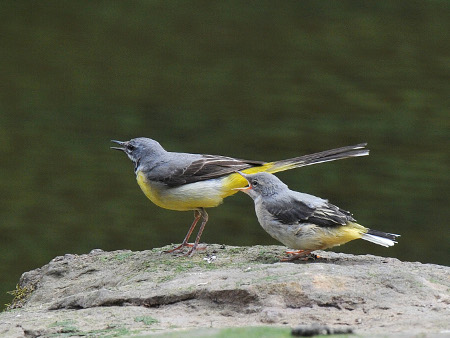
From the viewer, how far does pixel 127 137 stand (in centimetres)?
951

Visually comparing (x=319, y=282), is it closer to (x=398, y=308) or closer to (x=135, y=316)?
(x=398, y=308)

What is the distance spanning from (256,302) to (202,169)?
1996 mm

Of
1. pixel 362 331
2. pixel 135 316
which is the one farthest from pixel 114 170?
pixel 362 331

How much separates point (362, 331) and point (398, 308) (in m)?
0.60

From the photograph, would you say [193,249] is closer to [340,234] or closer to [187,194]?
[187,194]

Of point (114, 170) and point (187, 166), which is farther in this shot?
point (114, 170)

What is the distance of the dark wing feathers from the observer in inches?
210

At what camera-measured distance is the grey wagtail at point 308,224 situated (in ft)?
17.5

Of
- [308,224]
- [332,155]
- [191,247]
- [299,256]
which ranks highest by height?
[332,155]

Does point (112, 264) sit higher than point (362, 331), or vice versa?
point (362, 331)

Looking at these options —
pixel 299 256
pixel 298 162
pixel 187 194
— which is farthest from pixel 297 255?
pixel 187 194

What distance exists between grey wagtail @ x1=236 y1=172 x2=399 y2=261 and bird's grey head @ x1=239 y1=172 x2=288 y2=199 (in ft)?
0.17

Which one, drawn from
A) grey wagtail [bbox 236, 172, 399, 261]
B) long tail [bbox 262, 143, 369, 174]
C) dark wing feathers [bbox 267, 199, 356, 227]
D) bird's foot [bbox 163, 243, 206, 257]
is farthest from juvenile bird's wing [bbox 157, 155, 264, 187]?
dark wing feathers [bbox 267, 199, 356, 227]

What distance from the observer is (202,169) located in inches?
245
